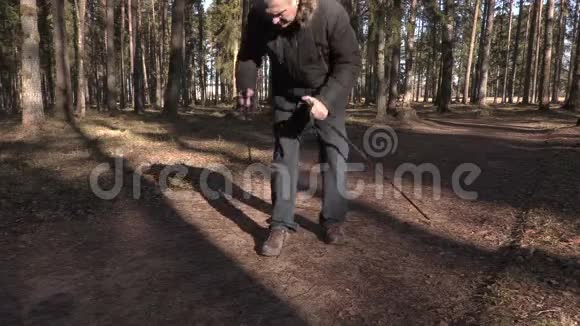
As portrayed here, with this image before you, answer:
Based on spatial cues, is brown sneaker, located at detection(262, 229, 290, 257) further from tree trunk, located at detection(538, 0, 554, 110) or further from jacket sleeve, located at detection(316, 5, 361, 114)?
tree trunk, located at detection(538, 0, 554, 110)

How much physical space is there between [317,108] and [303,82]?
384 mm

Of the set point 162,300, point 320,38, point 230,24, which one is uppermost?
point 230,24

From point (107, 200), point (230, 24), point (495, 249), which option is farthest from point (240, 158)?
point (230, 24)

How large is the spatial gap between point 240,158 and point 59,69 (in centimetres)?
1027

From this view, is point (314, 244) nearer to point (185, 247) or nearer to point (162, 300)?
point (185, 247)

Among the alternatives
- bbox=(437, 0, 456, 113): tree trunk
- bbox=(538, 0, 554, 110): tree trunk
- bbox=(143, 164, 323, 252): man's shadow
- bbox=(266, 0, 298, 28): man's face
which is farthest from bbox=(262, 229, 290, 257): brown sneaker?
bbox=(538, 0, 554, 110): tree trunk

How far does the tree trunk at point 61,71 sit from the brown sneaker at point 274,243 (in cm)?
1303

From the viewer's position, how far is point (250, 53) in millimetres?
3834

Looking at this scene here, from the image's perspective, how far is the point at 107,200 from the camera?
211 inches

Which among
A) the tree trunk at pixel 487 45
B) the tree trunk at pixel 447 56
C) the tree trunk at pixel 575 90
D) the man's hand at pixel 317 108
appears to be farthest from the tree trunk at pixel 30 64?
the tree trunk at pixel 487 45

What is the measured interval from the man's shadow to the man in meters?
0.37

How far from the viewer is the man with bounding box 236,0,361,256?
3.38m

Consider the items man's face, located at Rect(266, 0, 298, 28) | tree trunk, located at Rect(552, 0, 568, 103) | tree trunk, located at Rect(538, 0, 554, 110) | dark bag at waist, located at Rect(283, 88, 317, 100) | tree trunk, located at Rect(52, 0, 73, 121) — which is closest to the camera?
man's face, located at Rect(266, 0, 298, 28)

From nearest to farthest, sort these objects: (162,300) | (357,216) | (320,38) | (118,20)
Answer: (162,300)
(320,38)
(357,216)
(118,20)
